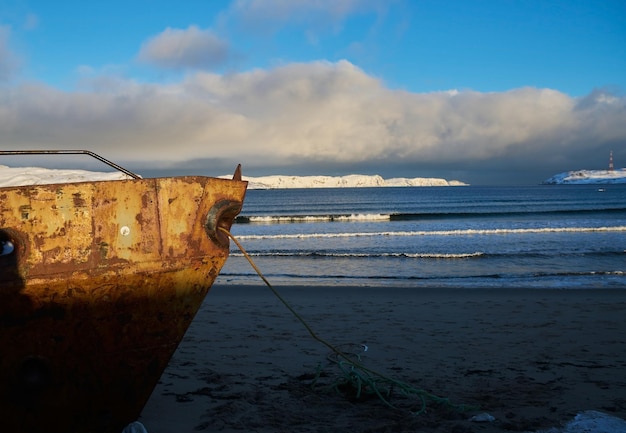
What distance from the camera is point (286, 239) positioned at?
84.4 ft

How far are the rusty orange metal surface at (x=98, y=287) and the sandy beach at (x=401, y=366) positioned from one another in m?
0.75

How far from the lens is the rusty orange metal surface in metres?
3.13

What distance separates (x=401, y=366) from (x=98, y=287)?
3786 millimetres

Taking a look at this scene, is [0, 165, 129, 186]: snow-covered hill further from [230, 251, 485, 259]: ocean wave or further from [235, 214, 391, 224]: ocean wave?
[235, 214, 391, 224]: ocean wave

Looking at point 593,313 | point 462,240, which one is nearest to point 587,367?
point 593,313

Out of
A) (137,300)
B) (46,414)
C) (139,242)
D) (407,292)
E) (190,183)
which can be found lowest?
(407,292)

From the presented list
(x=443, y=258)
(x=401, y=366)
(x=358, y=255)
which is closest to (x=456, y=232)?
(x=443, y=258)

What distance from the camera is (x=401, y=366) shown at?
19.6 feet

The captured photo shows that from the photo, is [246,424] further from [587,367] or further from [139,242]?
[587,367]

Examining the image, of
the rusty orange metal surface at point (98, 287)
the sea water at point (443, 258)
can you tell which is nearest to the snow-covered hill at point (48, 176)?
the rusty orange metal surface at point (98, 287)

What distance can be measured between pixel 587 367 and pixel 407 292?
237 inches

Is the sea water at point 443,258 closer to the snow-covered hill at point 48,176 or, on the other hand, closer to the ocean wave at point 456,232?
the ocean wave at point 456,232

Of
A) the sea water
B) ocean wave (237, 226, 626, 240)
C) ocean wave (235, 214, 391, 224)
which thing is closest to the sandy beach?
the sea water

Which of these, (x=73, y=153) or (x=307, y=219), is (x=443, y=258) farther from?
(x=307, y=219)
